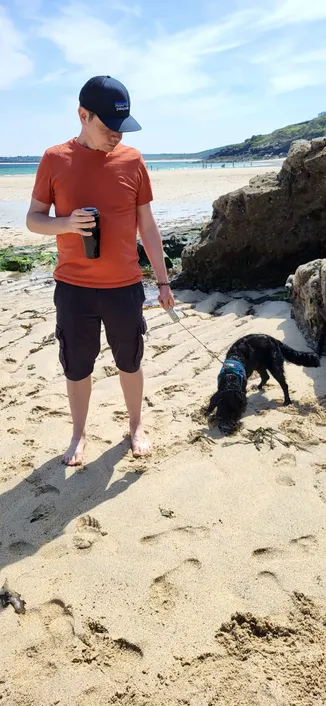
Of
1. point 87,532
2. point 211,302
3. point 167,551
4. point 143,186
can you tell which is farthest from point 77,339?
point 211,302

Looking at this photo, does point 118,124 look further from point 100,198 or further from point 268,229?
point 268,229

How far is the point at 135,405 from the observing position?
3.63 metres

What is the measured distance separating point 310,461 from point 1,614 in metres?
1.94

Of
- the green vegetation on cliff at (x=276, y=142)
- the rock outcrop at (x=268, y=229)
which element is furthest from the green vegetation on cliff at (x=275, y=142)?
the rock outcrop at (x=268, y=229)

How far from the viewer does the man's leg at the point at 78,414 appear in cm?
345

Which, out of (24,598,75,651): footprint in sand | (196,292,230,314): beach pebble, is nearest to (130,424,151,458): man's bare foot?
(24,598,75,651): footprint in sand

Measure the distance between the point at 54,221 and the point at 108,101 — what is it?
69 centimetres

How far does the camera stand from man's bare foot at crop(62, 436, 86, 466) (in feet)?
11.3

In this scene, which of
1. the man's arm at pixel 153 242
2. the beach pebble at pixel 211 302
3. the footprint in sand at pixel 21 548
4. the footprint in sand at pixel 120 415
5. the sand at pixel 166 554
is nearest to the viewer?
the sand at pixel 166 554

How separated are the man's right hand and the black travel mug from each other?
3 cm

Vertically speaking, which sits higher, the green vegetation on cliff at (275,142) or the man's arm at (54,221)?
the green vegetation on cliff at (275,142)

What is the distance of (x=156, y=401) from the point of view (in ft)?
14.1

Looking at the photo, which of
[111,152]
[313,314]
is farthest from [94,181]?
[313,314]

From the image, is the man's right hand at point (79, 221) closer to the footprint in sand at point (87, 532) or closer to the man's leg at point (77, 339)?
the man's leg at point (77, 339)
